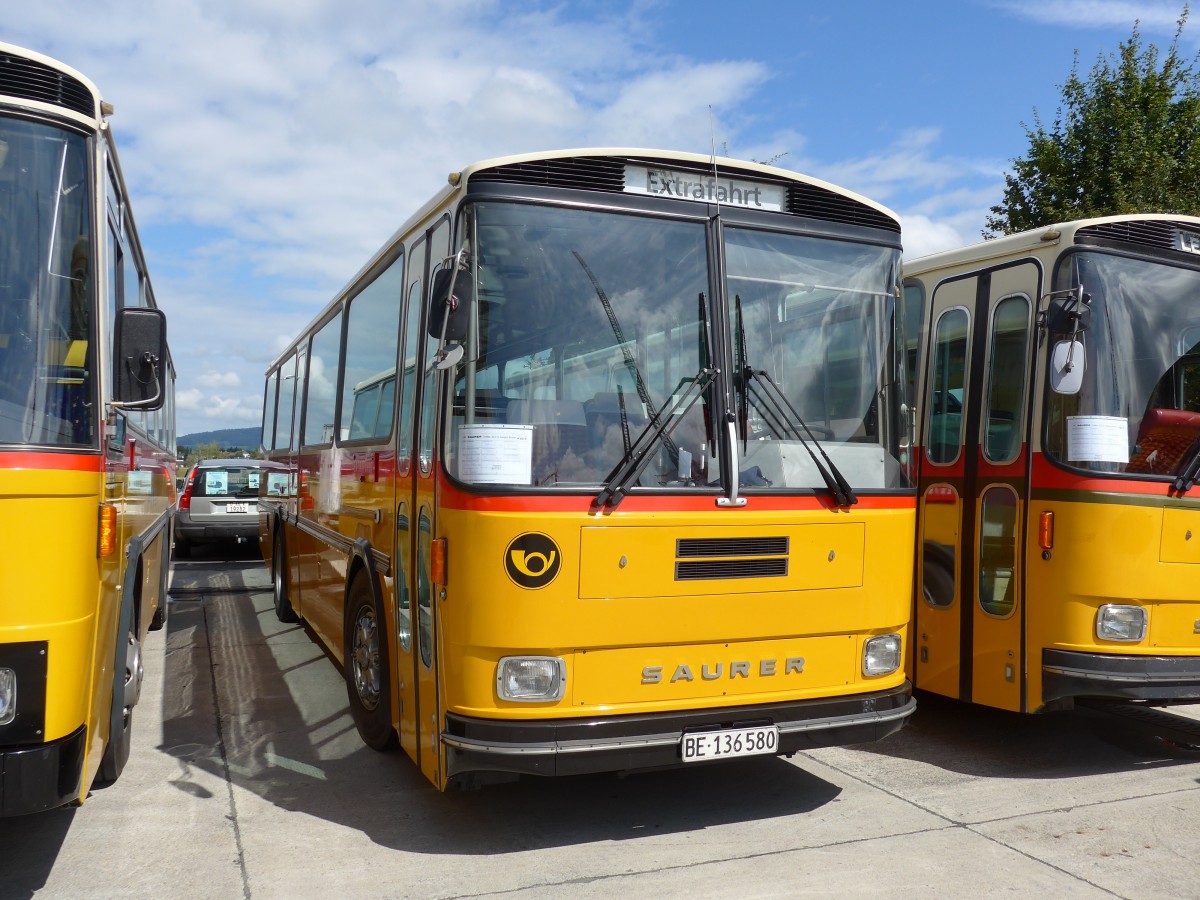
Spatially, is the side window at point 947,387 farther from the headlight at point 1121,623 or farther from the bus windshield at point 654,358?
the bus windshield at point 654,358

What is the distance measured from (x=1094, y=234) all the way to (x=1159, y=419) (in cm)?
108

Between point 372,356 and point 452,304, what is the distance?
2.18 meters

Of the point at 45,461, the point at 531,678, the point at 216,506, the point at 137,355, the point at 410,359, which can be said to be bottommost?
the point at 531,678

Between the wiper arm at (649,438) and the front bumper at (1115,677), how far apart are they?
8.59ft

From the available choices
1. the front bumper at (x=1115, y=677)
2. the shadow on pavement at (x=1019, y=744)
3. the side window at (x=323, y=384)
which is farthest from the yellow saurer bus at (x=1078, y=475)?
the side window at (x=323, y=384)

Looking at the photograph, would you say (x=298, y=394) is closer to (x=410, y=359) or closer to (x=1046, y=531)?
(x=410, y=359)

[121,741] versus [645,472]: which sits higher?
[645,472]

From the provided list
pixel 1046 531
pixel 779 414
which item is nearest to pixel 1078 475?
pixel 1046 531

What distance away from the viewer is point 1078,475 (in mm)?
5578

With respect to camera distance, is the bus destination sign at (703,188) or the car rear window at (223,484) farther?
the car rear window at (223,484)

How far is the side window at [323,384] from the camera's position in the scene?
25.3 ft

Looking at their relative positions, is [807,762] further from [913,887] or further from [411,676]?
[411,676]

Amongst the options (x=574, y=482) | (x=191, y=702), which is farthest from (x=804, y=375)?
(x=191, y=702)

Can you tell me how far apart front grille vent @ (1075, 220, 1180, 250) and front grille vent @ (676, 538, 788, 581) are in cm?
264
